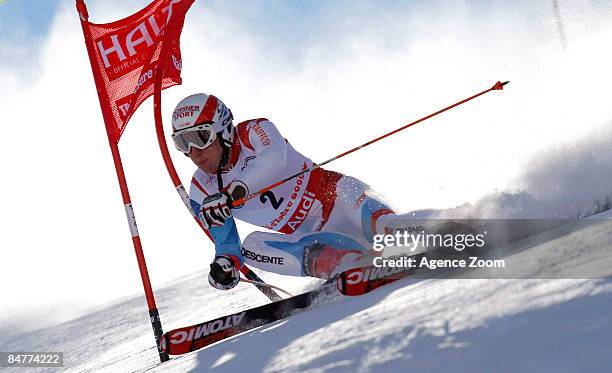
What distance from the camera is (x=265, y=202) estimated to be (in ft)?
18.6

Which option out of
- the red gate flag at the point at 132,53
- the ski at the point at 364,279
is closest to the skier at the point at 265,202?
the ski at the point at 364,279

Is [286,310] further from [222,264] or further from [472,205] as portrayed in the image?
[472,205]

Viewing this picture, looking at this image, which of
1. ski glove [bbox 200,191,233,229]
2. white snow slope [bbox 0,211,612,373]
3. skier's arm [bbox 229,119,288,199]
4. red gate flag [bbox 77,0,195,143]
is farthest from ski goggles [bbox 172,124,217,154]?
white snow slope [bbox 0,211,612,373]

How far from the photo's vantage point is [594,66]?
8.86 m

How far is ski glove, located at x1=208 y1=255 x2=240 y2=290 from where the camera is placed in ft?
17.7

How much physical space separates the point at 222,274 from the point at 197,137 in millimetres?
1013

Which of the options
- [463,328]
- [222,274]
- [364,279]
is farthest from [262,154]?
[463,328]

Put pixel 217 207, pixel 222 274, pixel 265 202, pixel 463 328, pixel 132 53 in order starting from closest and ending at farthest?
pixel 463 328 → pixel 217 207 → pixel 222 274 → pixel 265 202 → pixel 132 53

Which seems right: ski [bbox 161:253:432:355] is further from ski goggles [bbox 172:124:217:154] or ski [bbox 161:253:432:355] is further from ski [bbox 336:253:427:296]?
ski goggles [bbox 172:124:217:154]

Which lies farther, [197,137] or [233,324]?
[197,137]

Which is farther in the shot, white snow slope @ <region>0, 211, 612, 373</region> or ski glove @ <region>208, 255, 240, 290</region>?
ski glove @ <region>208, 255, 240, 290</region>

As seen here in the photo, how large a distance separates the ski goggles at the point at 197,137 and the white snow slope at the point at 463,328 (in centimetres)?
159

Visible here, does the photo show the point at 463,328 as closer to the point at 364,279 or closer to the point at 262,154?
the point at 364,279

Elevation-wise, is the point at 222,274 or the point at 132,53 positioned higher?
the point at 132,53
